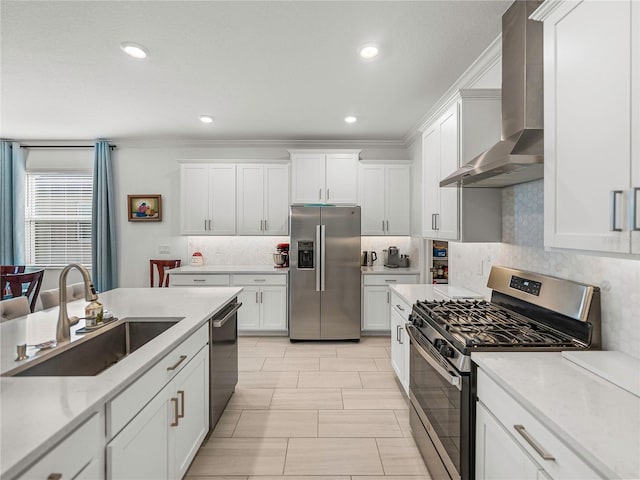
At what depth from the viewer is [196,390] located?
6.29ft

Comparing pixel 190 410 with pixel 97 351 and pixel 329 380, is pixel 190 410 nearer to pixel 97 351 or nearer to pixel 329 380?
pixel 97 351

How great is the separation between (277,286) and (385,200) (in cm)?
190

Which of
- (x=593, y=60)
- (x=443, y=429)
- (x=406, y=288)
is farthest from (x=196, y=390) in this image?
(x=593, y=60)

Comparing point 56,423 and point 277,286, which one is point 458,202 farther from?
point 277,286

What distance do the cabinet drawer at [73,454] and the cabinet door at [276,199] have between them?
12.1 ft

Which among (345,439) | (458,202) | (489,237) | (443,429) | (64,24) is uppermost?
(64,24)

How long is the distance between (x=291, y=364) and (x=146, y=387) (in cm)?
239

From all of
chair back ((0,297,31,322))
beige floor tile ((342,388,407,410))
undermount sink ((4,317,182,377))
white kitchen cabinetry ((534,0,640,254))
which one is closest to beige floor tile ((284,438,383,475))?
beige floor tile ((342,388,407,410))

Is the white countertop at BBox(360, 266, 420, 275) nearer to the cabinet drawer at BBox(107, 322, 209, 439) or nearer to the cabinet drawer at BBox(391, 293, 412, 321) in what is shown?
the cabinet drawer at BBox(391, 293, 412, 321)

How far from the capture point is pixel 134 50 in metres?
2.41

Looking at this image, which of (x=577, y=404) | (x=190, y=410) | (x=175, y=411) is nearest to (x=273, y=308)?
(x=190, y=410)

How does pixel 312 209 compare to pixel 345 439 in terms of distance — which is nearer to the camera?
pixel 345 439

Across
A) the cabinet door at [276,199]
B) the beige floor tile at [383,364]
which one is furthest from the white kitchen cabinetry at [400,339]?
the cabinet door at [276,199]

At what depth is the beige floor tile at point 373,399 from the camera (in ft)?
8.80
